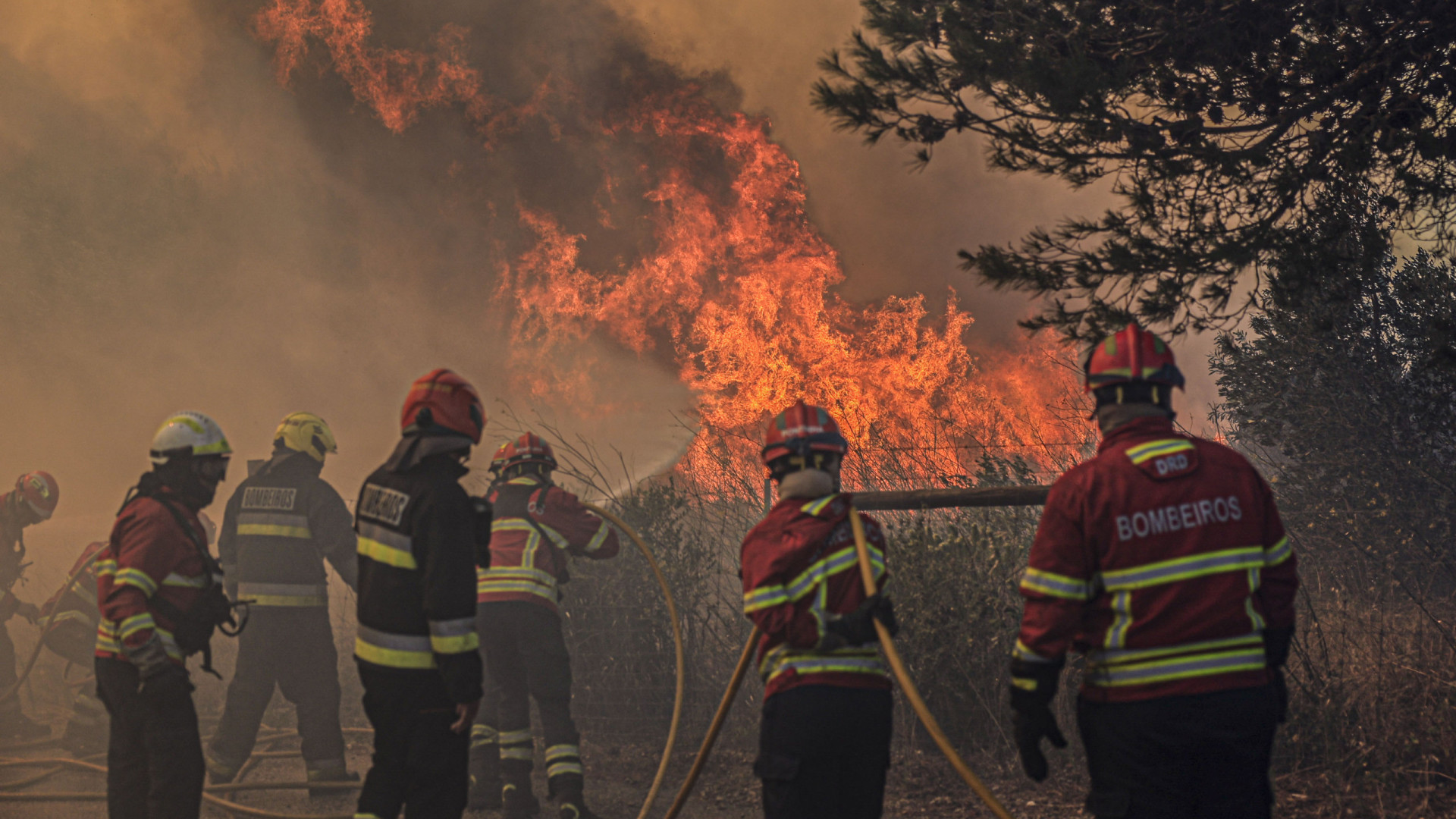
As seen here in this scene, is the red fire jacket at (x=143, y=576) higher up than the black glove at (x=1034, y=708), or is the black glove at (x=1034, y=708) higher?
the red fire jacket at (x=143, y=576)

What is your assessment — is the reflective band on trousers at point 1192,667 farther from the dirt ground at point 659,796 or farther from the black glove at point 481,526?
the dirt ground at point 659,796

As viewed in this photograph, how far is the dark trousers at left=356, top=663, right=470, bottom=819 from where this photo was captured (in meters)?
3.80

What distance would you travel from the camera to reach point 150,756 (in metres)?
4.44


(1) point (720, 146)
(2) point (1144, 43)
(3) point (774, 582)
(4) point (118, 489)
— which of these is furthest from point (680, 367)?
(3) point (774, 582)

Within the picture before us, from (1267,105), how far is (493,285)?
→ 20.7m

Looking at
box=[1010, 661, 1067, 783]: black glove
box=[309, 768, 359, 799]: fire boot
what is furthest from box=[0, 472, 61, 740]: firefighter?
box=[1010, 661, 1067, 783]: black glove

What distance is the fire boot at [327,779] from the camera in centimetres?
661

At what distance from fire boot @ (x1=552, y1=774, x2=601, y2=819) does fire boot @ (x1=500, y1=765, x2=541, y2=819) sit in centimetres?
24

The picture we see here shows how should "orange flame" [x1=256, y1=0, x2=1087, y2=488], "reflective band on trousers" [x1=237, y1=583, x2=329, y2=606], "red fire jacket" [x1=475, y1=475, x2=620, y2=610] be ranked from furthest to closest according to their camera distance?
"orange flame" [x1=256, y1=0, x2=1087, y2=488]
"reflective band on trousers" [x1=237, y1=583, x2=329, y2=606]
"red fire jacket" [x1=475, y1=475, x2=620, y2=610]

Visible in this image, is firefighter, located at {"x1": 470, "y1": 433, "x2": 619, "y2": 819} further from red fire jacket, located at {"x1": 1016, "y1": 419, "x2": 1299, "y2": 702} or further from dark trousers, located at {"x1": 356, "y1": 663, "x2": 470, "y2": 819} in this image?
red fire jacket, located at {"x1": 1016, "y1": 419, "x2": 1299, "y2": 702}

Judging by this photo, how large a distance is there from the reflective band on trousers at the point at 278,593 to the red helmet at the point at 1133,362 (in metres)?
5.67

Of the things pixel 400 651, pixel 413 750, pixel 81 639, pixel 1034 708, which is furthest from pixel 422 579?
pixel 81 639

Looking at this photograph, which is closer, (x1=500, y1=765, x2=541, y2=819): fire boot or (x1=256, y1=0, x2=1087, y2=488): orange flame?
(x1=500, y1=765, x2=541, y2=819): fire boot

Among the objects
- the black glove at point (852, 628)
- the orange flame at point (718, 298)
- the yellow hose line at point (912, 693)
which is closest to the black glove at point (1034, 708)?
the yellow hose line at point (912, 693)
